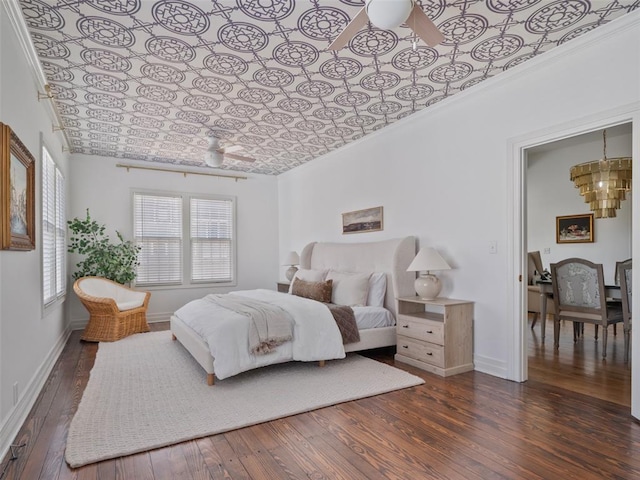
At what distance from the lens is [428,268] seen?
12.3ft

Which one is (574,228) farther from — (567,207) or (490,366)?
(490,366)

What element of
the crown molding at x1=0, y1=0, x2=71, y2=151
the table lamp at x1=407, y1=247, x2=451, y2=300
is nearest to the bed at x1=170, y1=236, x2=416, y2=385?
the table lamp at x1=407, y1=247, x2=451, y2=300

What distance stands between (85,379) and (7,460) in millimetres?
1387

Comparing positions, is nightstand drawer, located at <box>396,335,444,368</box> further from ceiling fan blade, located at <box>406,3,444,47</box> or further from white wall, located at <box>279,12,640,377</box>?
ceiling fan blade, located at <box>406,3,444,47</box>

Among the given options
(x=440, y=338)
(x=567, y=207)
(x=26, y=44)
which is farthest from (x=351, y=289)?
(x=567, y=207)

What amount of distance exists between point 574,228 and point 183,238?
273 inches

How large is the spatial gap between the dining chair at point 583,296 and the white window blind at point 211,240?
522 centimetres

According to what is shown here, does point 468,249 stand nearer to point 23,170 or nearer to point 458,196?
point 458,196

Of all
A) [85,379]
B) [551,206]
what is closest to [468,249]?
[85,379]

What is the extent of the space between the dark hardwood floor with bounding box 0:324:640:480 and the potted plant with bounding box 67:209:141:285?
272 cm

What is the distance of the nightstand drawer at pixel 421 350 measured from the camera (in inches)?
140

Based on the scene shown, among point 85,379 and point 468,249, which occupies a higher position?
point 468,249

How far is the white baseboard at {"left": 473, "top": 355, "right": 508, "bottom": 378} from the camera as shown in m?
3.47

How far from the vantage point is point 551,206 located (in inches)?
281
